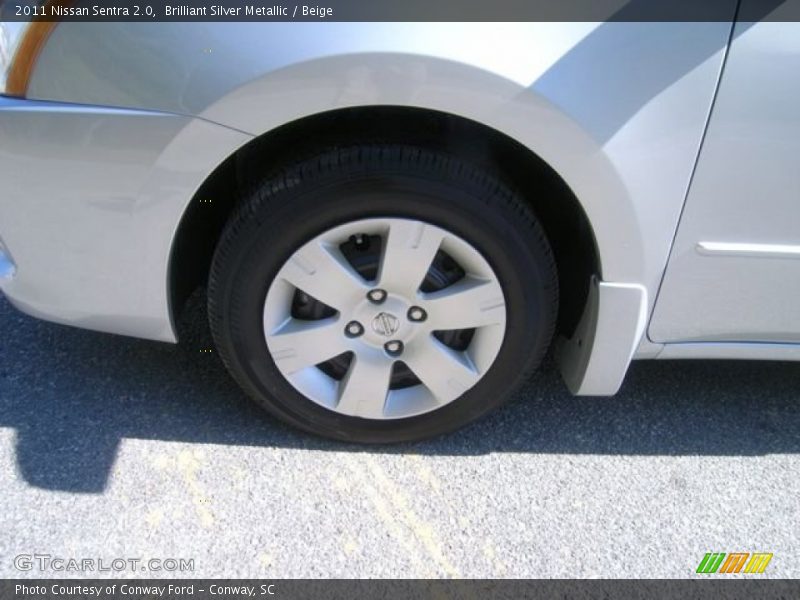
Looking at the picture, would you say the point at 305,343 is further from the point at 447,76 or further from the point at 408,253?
the point at 447,76

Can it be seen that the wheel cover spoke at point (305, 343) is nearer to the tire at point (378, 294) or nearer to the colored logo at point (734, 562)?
the tire at point (378, 294)

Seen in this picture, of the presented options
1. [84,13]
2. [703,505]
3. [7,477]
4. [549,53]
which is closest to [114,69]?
[84,13]

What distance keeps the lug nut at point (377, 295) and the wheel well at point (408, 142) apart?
1.21 feet

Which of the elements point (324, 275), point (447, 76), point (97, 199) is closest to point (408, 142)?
point (447, 76)

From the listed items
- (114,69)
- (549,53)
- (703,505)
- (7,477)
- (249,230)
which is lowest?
(7,477)

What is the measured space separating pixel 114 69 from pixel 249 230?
0.46 meters

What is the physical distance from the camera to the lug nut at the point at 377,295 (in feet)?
6.54

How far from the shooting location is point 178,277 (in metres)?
2.09

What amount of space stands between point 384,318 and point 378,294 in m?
0.07

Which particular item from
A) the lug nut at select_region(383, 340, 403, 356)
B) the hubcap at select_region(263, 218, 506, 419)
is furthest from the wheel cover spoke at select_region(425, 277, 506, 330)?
the lug nut at select_region(383, 340, 403, 356)

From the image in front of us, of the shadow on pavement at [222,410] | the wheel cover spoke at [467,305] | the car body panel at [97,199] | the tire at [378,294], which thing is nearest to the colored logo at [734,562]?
the shadow on pavement at [222,410]

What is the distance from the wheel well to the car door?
25 cm

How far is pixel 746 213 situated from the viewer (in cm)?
186

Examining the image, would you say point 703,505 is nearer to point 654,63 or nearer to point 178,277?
point 654,63
